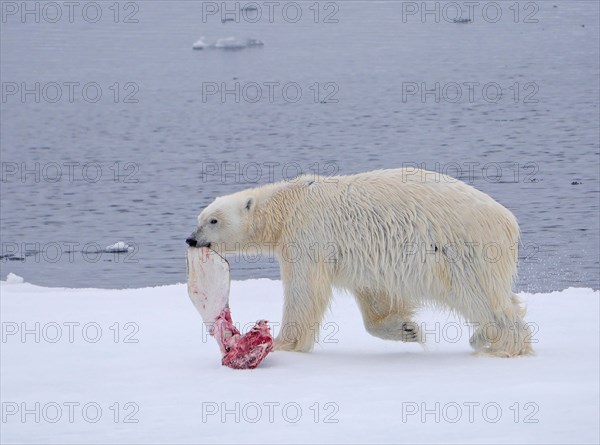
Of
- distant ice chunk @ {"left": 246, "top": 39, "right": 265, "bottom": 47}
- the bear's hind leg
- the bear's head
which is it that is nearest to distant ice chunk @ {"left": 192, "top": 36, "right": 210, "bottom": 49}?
distant ice chunk @ {"left": 246, "top": 39, "right": 265, "bottom": 47}

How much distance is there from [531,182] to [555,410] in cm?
1837

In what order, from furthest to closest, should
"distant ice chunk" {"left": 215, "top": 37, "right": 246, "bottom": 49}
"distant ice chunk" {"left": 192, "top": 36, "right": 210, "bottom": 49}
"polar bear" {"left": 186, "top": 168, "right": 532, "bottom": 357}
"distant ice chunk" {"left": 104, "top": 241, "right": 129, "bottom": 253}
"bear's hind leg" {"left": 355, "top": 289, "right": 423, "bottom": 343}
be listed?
"distant ice chunk" {"left": 192, "top": 36, "right": 210, "bottom": 49} → "distant ice chunk" {"left": 215, "top": 37, "right": 246, "bottom": 49} → "distant ice chunk" {"left": 104, "top": 241, "right": 129, "bottom": 253} → "bear's hind leg" {"left": 355, "top": 289, "right": 423, "bottom": 343} → "polar bear" {"left": 186, "top": 168, "right": 532, "bottom": 357}

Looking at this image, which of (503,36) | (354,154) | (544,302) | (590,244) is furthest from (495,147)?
(503,36)

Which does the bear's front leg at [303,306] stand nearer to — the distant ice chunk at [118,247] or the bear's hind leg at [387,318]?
the bear's hind leg at [387,318]

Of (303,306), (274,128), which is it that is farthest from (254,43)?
(303,306)

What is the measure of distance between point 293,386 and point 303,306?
125 centimetres

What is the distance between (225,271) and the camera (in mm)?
7379

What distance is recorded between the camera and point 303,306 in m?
7.61

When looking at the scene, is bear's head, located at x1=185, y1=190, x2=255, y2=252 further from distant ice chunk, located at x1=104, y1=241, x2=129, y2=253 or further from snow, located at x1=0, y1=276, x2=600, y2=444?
distant ice chunk, located at x1=104, y1=241, x2=129, y2=253

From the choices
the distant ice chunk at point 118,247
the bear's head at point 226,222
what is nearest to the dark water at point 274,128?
the distant ice chunk at point 118,247

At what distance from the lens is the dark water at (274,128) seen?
18.8 meters

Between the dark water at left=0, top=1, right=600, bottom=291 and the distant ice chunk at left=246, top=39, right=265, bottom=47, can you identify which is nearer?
the dark water at left=0, top=1, right=600, bottom=291

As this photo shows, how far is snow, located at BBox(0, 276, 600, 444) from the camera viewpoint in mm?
5539

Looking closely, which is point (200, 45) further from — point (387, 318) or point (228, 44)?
point (387, 318)
